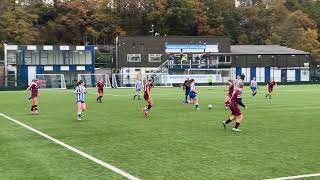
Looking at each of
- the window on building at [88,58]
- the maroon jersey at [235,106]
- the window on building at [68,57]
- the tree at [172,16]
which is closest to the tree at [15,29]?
the window on building at [68,57]

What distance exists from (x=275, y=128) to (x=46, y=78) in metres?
62.0

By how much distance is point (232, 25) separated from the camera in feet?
372

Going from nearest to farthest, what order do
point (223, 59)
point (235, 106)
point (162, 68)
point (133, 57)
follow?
point (235, 106) → point (162, 68) → point (133, 57) → point (223, 59)

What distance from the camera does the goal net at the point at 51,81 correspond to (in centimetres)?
7488

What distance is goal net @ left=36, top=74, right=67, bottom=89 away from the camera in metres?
74.9

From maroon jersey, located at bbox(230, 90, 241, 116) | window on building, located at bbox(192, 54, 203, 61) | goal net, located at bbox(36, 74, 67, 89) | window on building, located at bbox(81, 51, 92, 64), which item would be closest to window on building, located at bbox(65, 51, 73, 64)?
window on building, located at bbox(81, 51, 92, 64)

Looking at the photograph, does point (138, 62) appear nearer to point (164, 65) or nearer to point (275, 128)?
point (164, 65)

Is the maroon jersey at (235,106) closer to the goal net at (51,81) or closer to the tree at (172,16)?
the goal net at (51,81)

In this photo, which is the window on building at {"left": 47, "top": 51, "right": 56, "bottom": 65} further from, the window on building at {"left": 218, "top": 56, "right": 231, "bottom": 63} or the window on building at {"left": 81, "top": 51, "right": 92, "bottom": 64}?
the window on building at {"left": 218, "top": 56, "right": 231, "bottom": 63}

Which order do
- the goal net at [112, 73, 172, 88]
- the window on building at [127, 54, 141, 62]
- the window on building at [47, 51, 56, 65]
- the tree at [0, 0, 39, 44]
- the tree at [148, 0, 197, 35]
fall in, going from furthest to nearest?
the tree at [148, 0, 197, 35], the tree at [0, 0, 39, 44], the window on building at [127, 54, 141, 62], the window on building at [47, 51, 56, 65], the goal net at [112, 73, 172, 88]

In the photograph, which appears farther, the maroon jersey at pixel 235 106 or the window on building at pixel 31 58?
the window on building at pixel 31 58

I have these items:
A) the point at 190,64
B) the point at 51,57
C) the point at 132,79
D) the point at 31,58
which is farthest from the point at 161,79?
the point at 31,58

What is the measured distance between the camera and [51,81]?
76625 mm

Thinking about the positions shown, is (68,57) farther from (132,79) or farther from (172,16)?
(172,16)
